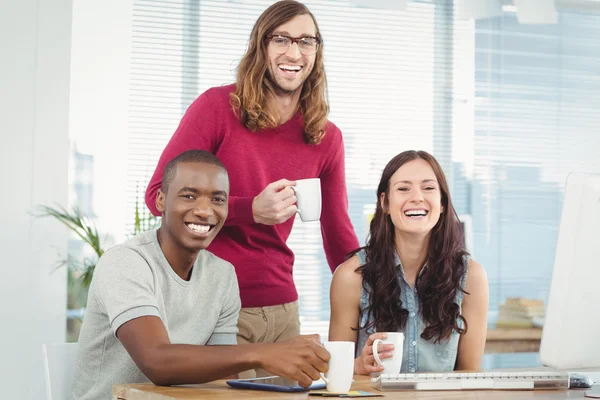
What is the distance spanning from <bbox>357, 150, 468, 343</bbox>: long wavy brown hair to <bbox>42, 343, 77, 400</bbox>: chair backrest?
2.71 ft

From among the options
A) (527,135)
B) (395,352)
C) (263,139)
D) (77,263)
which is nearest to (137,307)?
(395,352)

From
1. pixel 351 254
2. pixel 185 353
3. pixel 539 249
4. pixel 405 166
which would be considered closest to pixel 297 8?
pixel 405 166

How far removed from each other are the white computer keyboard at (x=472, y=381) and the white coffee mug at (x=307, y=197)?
0.57 meters

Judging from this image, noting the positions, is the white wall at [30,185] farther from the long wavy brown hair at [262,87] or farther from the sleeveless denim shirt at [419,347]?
the sleeveless denim shirt at [419,347]


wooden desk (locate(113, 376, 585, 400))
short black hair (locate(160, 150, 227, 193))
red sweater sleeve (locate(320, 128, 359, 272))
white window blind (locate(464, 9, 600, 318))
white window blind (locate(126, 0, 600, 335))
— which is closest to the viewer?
wooden desk (locate(113, 376, 585, 400))

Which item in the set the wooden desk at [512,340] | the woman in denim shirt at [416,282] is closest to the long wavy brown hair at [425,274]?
the woman in denim shirt at [416,282]

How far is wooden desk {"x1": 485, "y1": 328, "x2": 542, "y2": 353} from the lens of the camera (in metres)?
4.02

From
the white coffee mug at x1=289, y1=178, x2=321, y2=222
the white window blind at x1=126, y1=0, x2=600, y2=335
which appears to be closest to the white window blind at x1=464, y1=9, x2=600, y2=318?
Result: the white window blind at x1=126, y1=0, x2=600, y2=335

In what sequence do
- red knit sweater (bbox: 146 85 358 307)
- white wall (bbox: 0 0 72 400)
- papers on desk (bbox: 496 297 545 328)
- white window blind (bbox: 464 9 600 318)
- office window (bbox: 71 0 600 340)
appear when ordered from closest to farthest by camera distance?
1. red knit sweater (bbox: 146 85 358 307)
2. white wall (bbox: 0 0 72 400)
3. office window (bbox: 71 0 600 340)
4. papers on desk (bbox: 496 297 545 328)
5. white window blind (bbox: 464 9 600 318)

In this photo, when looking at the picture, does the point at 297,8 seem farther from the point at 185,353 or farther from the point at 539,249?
the point at 539,249

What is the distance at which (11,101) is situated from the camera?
376cm

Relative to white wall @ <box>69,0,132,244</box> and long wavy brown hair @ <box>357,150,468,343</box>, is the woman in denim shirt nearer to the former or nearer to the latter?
long wavy brown hair @ <box>357,150,468,343</box>

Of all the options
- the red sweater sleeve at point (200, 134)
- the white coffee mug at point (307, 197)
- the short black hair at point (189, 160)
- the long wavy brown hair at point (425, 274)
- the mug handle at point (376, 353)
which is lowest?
the mug handle at point (376, 353)

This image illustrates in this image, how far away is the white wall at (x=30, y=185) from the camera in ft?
12.2
